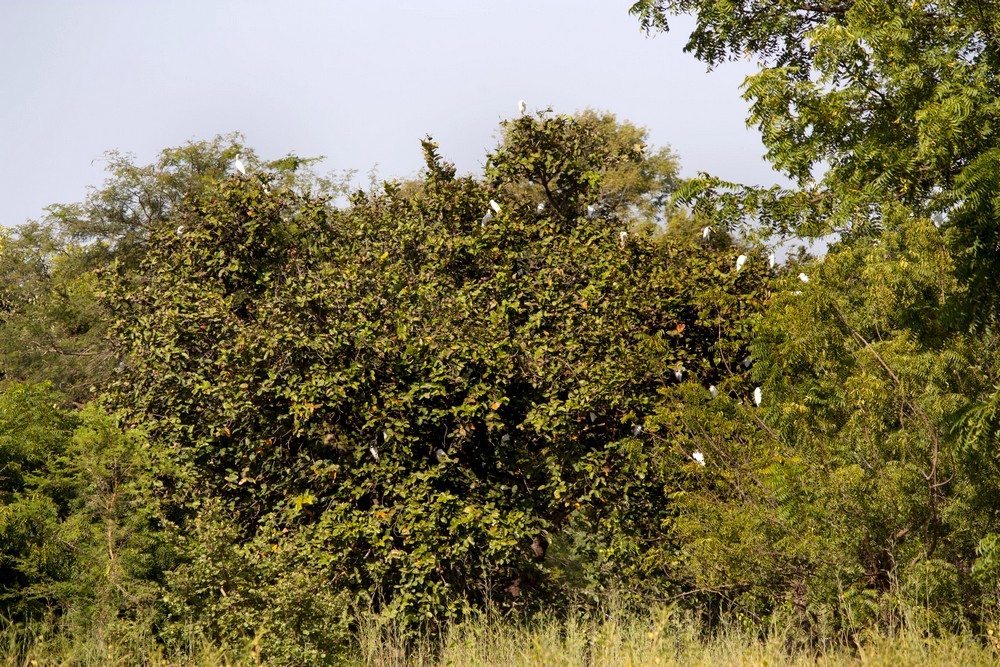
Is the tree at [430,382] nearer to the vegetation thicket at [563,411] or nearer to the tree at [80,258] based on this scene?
the vegetation thicket at [563,411]

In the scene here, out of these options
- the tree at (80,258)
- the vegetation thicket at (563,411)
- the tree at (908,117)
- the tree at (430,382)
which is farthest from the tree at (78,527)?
the tree at (80,258)

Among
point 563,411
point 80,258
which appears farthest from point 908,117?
point 80,258

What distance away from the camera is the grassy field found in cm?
628

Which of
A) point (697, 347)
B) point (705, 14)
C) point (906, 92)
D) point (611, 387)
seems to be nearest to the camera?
point (906, 92)

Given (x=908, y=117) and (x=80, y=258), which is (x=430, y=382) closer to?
(x=908, y=117)

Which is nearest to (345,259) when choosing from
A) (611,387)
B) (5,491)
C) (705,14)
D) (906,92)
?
(611,387)

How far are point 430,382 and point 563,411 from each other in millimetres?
1215

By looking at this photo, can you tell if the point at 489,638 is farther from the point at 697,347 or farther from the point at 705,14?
the point at 705,14

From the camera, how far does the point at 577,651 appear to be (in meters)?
6.98

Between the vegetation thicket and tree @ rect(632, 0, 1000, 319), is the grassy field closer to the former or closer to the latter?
the vegetation thicket

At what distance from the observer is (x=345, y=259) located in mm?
10641

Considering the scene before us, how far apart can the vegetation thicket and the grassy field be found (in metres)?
0.07

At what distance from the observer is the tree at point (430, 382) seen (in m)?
9.37

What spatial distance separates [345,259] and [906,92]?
18.8 ft
